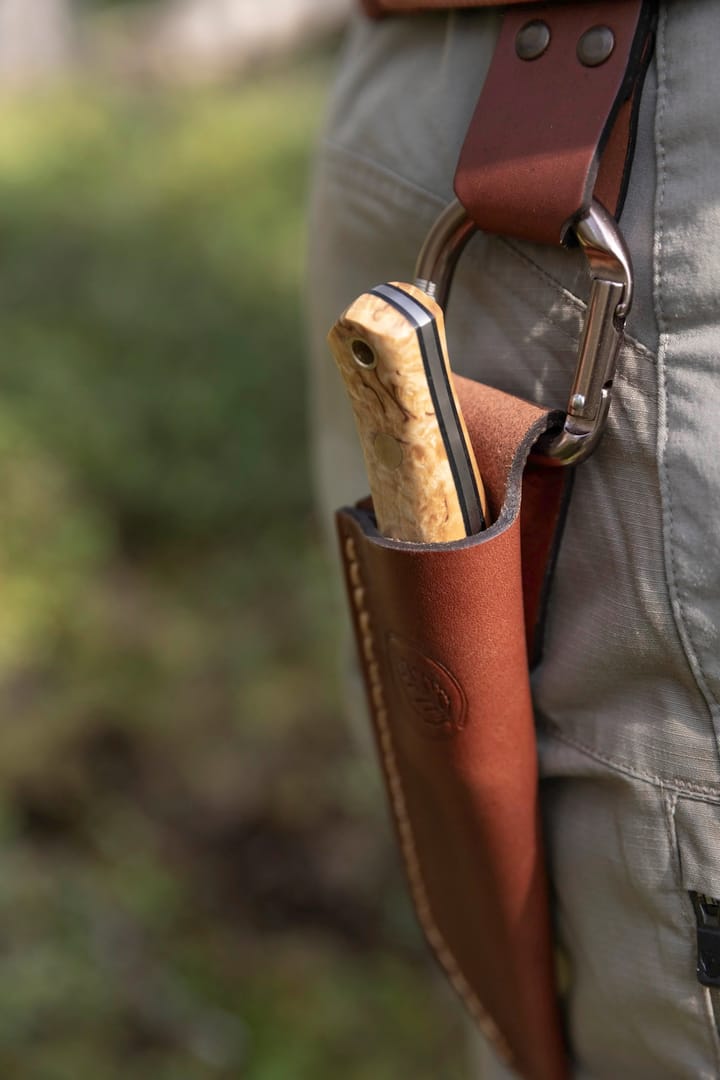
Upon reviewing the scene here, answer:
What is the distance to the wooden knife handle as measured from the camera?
29.5 inches

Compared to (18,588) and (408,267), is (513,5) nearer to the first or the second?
(408,267)

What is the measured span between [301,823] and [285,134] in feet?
9.63

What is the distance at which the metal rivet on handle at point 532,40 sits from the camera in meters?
0.81

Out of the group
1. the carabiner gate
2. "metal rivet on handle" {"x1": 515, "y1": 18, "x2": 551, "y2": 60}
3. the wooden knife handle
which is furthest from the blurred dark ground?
"metal rivet on handle" {"x1": 515, "y1": 18, "x2": 551, "y2": 60}

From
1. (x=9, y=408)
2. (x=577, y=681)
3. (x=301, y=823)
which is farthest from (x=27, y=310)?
(x=577, y=681)

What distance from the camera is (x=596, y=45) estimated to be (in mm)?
771

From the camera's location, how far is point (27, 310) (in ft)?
11.8

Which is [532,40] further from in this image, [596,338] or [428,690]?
[428,690]

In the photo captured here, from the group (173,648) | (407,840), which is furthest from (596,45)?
(173,648)

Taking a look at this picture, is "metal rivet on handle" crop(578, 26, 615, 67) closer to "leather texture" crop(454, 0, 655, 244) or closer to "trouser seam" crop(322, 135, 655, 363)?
"leather texture" crop(454, 0, 655, 244)

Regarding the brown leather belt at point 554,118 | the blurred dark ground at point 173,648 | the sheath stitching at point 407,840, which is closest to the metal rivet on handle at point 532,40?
the brown leather belt at point 554,118

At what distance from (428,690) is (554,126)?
→ 0.45 metres

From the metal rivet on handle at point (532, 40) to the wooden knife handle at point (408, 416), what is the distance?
202 millimetres

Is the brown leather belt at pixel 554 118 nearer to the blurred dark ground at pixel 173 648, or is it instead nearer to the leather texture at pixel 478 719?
the leather texture at pixel 478 719
